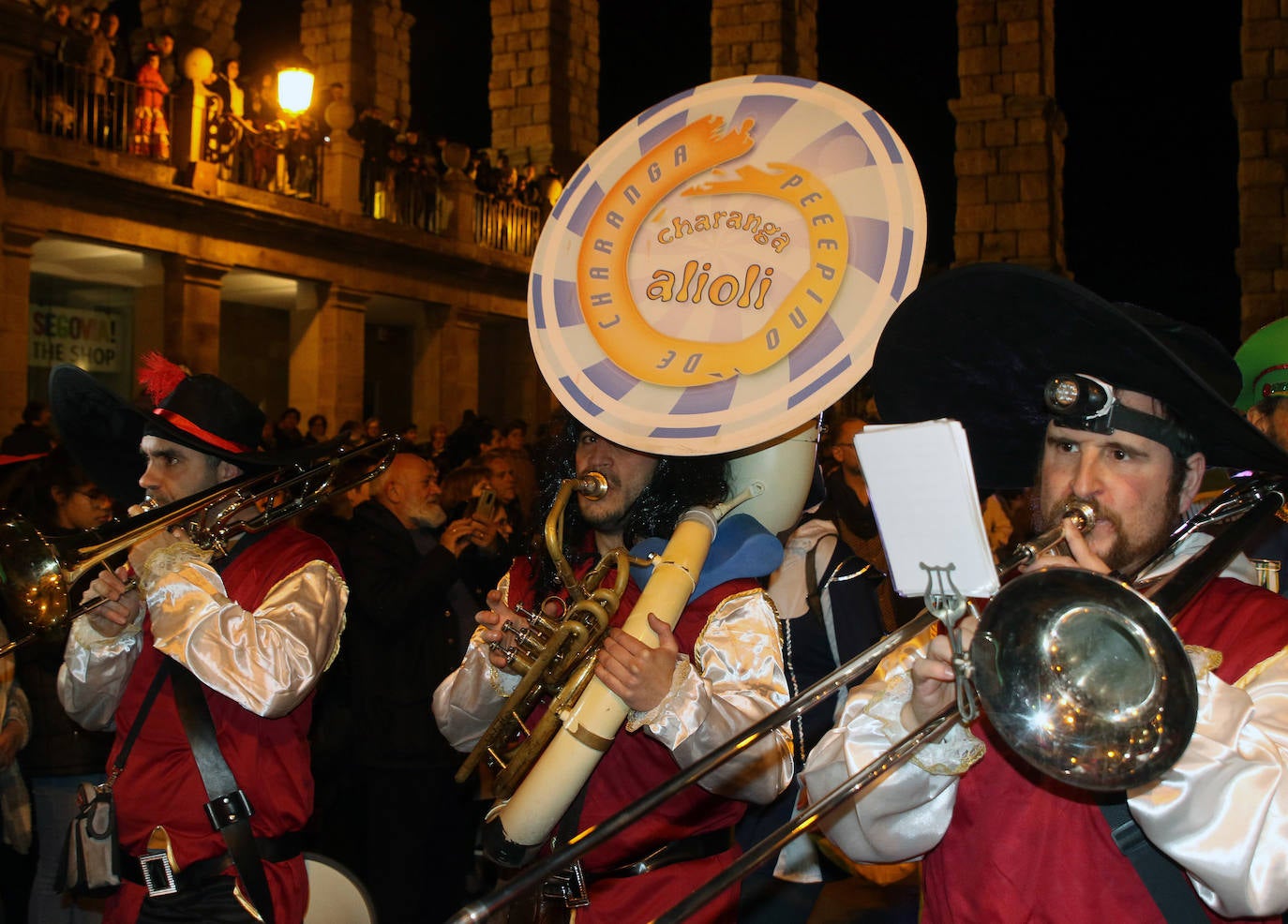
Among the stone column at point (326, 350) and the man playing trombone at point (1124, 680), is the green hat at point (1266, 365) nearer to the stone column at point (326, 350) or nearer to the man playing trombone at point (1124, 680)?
the man playing trombone at point (1124, 680)

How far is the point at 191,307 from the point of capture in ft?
45.5

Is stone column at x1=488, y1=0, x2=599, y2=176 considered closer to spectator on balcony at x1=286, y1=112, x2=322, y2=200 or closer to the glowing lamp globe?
spectator on balcony at x1=286, y1=112, x2=322, y2=200

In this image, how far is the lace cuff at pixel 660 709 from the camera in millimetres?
2443

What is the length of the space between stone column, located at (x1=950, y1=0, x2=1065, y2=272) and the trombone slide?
530 inches

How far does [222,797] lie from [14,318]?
32.7ft

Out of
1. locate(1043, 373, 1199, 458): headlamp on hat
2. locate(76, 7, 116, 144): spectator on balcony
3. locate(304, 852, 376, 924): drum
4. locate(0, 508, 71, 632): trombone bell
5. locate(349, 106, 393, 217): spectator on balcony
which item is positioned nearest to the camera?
locate(1043, 373, 1199, 458): headlamp on hat

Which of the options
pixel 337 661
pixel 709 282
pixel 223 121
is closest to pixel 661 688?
pixel 709 282

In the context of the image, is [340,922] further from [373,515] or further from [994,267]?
[994,267]

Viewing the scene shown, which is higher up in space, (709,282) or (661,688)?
(709,282)

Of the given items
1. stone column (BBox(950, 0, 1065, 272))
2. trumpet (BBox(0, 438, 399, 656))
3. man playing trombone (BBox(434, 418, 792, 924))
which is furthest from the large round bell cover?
stone column (BBox(950, 0, 1065, 272))

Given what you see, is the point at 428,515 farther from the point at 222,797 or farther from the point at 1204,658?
the point at 1204,658

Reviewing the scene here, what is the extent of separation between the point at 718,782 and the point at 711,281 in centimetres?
104

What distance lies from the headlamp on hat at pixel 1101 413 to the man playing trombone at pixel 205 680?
2.03m

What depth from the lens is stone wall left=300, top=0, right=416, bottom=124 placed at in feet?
61.6
